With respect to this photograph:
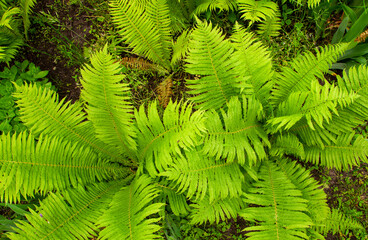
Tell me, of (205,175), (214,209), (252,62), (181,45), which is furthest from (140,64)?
(214,209)

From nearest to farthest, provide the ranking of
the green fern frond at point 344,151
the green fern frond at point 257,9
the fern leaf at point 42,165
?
the fern leaf at point 42,165 → the green fern frond at point 344,151 → the green fern frond at point 257,9

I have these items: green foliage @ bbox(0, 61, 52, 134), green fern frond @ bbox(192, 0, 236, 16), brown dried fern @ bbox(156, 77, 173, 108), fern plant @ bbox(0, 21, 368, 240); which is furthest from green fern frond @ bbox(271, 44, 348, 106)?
green foliage @ bbox(0, 61, 52, 134)

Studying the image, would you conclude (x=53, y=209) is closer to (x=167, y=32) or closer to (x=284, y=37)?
(x=167, y=32)

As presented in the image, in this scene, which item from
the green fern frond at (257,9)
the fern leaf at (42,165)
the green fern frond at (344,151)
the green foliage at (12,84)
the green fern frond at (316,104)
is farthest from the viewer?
the green foliage at (12,84)

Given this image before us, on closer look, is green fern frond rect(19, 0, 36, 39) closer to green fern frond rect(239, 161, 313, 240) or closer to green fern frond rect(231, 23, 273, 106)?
green fern frond rect(231, 23, 273, 106)

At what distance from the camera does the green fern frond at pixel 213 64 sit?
2.07 metres

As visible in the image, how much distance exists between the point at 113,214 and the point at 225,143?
1.07 meters

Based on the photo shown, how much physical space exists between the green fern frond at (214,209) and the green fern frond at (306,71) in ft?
3.41

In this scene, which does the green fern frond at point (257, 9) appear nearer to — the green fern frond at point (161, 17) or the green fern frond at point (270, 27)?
the green fern frond at point (270, 27)

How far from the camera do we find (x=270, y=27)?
2.77m

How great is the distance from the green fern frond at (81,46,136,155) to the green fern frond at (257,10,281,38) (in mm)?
1759

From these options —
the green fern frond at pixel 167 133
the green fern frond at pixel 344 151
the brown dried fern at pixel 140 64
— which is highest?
the brown dried fern at pixel 140 64

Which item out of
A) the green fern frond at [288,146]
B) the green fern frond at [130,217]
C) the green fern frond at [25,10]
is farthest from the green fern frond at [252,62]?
the green fern frond at [25,10]

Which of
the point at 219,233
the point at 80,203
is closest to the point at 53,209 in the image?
the point at 80,203
